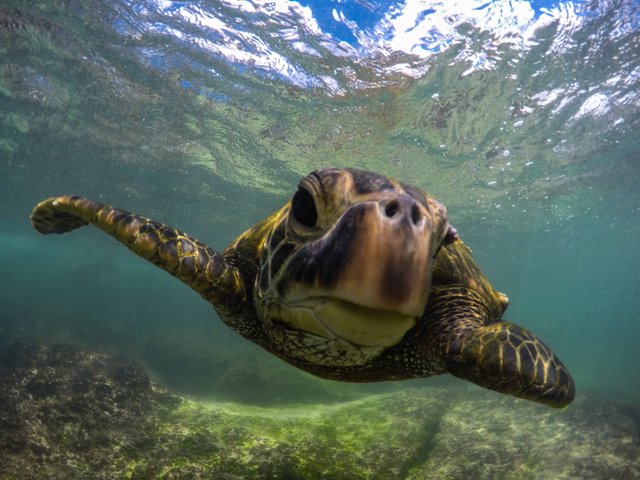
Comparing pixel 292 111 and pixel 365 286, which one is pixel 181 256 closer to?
pixel 365 286

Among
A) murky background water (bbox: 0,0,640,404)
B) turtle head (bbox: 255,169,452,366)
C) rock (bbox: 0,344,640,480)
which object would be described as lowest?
rock (bbox: 0,344,640,480)

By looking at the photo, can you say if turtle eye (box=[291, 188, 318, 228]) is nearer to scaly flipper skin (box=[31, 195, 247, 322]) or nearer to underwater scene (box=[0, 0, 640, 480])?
underwater scene (box=[0, 0, 640, 480])

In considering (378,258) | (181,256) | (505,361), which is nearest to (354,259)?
(378,258)

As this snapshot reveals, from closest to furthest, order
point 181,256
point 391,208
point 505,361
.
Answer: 1. point 391,208
2. point 505,361
3. point 181,256

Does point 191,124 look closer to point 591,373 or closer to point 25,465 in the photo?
point 25,465

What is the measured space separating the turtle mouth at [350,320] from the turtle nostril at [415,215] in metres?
0.40

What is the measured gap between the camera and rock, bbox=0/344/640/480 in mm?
4699

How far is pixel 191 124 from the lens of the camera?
14781 millimetres

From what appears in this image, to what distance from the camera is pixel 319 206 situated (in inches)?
74.7

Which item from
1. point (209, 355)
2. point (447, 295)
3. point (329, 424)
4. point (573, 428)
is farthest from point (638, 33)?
point (209, 355)

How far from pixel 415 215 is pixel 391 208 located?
11cm

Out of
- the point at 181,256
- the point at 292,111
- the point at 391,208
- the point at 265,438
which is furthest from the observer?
the point at 292,111

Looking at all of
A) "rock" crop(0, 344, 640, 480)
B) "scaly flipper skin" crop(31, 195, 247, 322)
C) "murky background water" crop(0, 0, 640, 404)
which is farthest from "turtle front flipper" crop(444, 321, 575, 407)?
"murky background water" crop(0, 0, 640, 404)

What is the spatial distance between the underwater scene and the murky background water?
9 centimetres
